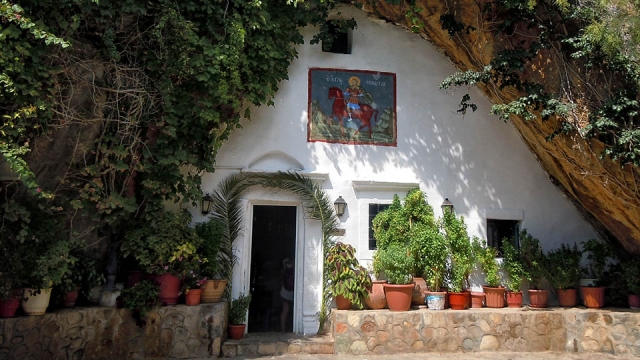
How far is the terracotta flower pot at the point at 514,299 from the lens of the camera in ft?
27.8

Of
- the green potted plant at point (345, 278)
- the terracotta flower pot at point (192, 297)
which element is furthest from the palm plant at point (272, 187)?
the terracotta flower pot at point (192, 297)

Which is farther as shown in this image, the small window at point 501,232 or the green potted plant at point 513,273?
the small window at point 501,232

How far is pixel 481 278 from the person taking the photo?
8.77 m

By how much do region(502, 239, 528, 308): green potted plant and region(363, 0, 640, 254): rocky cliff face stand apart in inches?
61.6

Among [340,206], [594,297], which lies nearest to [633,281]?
[594,297]

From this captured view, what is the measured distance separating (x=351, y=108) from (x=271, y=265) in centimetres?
315

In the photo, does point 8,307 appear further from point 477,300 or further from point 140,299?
point 477,300

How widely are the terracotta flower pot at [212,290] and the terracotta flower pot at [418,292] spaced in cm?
317

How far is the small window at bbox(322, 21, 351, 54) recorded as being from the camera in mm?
9023

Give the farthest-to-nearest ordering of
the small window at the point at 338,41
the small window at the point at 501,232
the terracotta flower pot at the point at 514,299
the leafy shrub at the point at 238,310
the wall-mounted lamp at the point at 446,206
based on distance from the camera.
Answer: the small window at the point at 501,232
the small window at the point at 338,41
the wall-mounted lamp at the point at 446,206
the terracotta flower pot at the point at 514,299
the leafy shrub at the point at 238,310

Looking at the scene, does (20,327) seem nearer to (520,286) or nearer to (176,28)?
(176,28)

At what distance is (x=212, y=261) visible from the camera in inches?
302

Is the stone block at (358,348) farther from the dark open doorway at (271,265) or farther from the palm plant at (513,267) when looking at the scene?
the palm plant at (513,267)

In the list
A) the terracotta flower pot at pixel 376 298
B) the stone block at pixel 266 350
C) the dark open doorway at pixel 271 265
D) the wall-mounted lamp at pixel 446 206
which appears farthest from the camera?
the wall-mounted lamp at pixel 446 206
